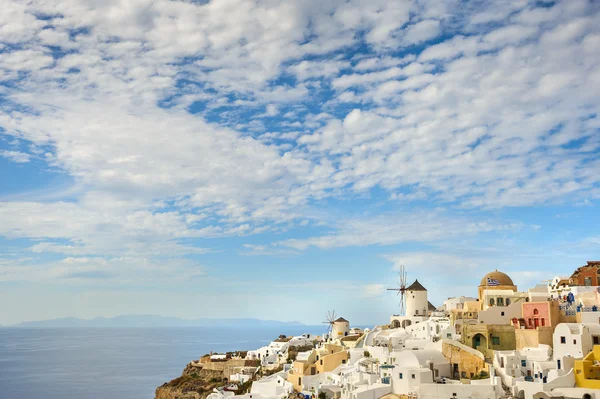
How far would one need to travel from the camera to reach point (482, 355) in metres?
42.4

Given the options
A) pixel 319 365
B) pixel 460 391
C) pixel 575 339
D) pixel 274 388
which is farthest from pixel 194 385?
pixel 575 339

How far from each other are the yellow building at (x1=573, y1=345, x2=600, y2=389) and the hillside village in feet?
0.19

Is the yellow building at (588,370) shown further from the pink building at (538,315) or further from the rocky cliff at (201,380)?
the rocky cliff at (201,380)

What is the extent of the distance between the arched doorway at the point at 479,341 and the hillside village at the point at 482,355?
3.5 inches

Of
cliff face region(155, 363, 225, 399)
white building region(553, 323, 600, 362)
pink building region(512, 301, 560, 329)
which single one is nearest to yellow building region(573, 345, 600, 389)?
white building region(553, 323, 600, 362)

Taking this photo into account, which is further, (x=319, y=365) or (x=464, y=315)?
(x=319, y=365)

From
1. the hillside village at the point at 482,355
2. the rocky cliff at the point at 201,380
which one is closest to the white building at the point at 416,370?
the hillside village at the point at 482,355

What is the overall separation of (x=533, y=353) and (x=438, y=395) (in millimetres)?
8205

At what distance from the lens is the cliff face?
68.4m

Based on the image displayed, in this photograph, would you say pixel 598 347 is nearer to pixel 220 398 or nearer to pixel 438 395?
pixel 438 395

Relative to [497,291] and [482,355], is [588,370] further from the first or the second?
[497,291]

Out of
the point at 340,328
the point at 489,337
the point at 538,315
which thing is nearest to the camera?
the point at 538,315

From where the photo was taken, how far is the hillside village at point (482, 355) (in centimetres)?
3747

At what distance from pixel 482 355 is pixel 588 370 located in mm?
7989
